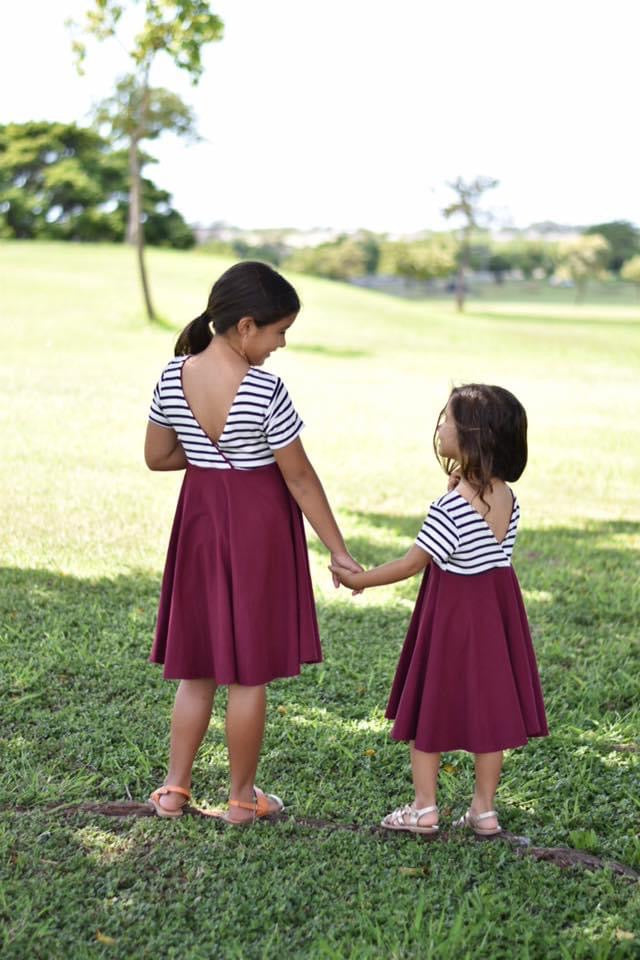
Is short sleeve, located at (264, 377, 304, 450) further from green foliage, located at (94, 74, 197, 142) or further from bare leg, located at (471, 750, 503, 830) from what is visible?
green foliage, located at (94, 74, 197, 142)

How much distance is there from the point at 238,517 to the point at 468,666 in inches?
31.5

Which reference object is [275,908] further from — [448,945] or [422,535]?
[422,535]

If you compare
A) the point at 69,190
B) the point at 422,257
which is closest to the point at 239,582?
the point at 69,190

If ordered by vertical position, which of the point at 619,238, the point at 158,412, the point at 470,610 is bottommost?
the point at 470,610

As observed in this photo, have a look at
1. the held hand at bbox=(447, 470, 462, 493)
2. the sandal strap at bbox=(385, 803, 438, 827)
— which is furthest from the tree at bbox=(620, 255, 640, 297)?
the sandal strap at bbox=(385, 803, 438, 827)

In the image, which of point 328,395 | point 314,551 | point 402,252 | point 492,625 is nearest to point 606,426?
point 328,395

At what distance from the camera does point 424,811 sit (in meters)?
3.42

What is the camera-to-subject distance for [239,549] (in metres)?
3.27

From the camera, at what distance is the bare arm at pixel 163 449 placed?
3432 mm

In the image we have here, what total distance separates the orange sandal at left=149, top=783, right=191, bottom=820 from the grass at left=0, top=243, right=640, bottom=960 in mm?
59

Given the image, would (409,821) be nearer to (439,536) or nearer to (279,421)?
(439,536)

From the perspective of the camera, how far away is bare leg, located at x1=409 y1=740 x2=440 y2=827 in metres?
3.39

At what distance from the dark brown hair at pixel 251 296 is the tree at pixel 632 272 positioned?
91151 millimetres

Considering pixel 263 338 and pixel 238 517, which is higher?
pixel 263 338
